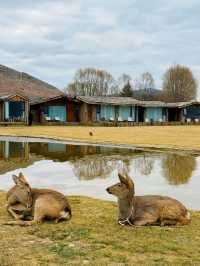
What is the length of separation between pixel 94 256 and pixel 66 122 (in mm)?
57511

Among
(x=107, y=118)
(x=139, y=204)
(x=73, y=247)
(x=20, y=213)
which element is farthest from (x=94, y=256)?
(x=107, y=118)

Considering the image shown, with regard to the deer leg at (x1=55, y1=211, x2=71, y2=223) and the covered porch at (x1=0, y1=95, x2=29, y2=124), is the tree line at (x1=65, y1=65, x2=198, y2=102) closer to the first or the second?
the covered porch at (x1=0, y1=95, x2=29, y2=124)

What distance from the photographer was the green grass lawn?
560 cm

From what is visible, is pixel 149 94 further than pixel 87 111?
Yes

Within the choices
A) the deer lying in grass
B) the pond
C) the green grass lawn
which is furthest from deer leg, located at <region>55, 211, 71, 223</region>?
the pond

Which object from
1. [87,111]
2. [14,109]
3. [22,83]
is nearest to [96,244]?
[14,109]

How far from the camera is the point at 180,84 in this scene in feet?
376

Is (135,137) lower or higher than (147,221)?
higher

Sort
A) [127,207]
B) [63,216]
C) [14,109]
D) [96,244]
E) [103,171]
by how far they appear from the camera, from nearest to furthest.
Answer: [96,244]
[127,207]
[63,216]
[103,171]
[14,109]

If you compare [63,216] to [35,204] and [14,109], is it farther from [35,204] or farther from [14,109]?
[14,109]

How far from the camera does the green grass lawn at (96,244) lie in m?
5.60

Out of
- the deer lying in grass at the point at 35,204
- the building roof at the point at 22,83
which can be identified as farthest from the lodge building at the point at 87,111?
the deer lying in grass at the point at 35,204

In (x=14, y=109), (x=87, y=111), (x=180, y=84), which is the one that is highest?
(x=180, y=84)

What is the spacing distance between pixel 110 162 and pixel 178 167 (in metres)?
3.23
